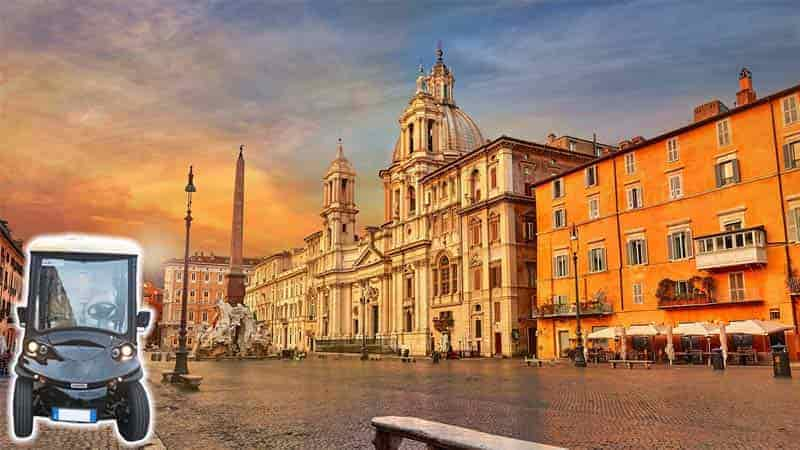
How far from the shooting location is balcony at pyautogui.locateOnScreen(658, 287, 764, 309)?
32.2 metres

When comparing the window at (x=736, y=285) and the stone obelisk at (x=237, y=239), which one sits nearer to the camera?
the window at (x=736, y=285)

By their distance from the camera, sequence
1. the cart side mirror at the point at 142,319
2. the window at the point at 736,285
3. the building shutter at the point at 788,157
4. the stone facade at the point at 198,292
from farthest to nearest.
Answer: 1. the stone facade at the point at 198,292
2. the window at the point at 736,285
3. the building shutter at the point at 788,157
4. the cart side mirror at the point at 142,319

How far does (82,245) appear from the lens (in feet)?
14.0

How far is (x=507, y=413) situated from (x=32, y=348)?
32.8ft

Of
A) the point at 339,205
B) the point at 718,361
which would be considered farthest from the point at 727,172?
the point at 339,205

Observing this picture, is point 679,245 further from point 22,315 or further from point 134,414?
point 22,315

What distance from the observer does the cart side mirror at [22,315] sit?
13.4ft

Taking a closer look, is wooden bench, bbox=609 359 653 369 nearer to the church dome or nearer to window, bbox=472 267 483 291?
window, bbox=472 267 483 291

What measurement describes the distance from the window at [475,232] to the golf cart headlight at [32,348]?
5200 centimetres

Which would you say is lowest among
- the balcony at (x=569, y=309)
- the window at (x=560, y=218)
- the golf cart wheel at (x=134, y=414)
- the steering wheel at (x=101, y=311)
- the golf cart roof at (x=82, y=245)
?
the golf cart wheel at (x=134, y=414)

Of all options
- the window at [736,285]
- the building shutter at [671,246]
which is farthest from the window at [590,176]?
the window at [736,285]

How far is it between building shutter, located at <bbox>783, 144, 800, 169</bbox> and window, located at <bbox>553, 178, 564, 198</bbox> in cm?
1641

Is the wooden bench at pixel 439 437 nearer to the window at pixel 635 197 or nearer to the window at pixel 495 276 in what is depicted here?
the window at pixel 635 197

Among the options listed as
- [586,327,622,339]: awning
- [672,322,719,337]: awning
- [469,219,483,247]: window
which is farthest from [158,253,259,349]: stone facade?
[672,322,719,337]: awning
